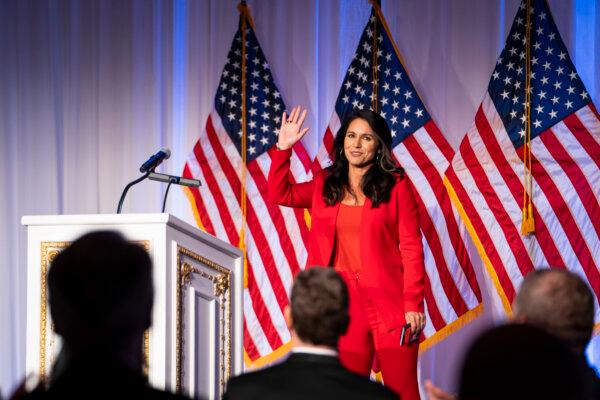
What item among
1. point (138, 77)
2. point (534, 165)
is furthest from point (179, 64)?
point (534, 165)

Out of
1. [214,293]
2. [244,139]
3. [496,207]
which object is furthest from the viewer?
[244,139]

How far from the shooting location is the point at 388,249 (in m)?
4.30

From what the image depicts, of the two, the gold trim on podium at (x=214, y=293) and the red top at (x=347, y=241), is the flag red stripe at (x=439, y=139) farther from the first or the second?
the gold trim on podium at (x=214, y=293)

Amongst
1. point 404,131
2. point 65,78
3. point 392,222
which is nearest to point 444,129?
point 404,131

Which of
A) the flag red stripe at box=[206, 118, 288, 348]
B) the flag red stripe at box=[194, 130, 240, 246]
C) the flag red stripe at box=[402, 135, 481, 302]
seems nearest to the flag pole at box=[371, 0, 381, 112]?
the flag red stripe at box=[402, 135, 481, 302]

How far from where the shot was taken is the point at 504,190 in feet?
18.8

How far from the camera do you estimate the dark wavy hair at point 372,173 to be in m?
4.37

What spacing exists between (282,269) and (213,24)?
172 centimetres

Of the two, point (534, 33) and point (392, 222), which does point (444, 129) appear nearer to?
point (534, 33)

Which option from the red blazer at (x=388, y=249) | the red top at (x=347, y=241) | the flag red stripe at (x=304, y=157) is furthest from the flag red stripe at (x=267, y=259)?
the red top at (x=347, y=241)

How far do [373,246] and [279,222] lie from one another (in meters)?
1.89

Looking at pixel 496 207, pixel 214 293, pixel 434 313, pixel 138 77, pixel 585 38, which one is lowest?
pixel 434 313

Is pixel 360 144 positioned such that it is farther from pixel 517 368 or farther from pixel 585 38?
pixel 517 368

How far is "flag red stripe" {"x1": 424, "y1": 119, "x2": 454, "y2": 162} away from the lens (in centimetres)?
586
